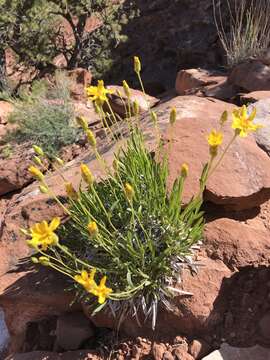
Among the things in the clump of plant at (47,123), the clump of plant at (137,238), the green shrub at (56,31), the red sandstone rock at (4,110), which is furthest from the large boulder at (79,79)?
the clump of plant at (137,238)

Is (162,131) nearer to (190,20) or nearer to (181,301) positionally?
(181,301)

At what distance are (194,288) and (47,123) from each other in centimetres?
338

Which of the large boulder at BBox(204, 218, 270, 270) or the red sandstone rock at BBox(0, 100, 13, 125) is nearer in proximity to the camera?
the large boulder at BBox(204, 218, 270, 270)

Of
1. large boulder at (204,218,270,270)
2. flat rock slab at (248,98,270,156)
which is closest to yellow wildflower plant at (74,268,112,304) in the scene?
large boulder at (204,218,270,270)

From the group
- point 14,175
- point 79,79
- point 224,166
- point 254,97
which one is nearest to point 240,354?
point 224,166

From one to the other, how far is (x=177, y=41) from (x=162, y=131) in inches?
208

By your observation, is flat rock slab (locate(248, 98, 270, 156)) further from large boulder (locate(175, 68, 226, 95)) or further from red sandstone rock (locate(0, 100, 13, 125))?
red sandstone rock (locate(0, 100, 13, 125))

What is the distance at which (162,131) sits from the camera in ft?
10.1

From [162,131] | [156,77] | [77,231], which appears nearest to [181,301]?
[77,231]

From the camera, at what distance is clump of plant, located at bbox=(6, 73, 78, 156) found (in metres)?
5.19

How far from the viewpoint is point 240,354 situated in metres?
2.20

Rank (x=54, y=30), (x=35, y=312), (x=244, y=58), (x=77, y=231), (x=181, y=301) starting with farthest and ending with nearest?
(x=54, y=30) < (x=244, y=58) < (x=35, y=312) < (x=77, y=231) < (x=181, y=301)

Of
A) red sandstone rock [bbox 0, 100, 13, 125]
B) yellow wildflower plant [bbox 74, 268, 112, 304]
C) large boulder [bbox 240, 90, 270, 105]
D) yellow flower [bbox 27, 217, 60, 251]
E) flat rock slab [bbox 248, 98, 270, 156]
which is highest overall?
yellow flower [bbox 27, 217, 60, 251]

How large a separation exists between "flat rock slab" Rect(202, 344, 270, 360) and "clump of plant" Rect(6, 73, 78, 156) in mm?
3243
